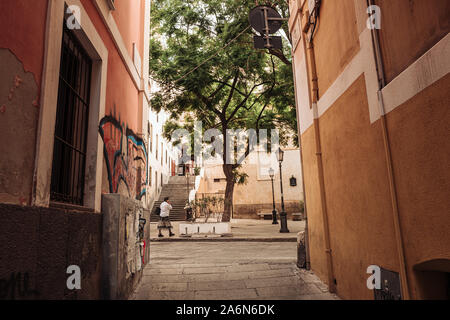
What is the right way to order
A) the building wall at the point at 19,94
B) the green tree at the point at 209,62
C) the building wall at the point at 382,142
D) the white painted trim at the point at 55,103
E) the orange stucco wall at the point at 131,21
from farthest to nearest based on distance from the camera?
the green tree at the point at 209,62
the orange stucco wall at the point at 131,21
the white painted trim at the point at 55,103
the building wall at the point at 382,142
the building wall at the point at 19,94

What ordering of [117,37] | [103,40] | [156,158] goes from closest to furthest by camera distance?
[103,40], [117,37], [156,158]

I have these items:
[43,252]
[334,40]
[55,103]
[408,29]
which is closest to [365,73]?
[408,29]

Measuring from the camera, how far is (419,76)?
2.55 meters

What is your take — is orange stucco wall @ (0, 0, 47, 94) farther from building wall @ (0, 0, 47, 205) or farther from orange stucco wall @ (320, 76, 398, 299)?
orange stucco wall @ (320, 76, 398, 299)

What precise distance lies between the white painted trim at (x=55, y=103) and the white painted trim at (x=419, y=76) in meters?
3.24

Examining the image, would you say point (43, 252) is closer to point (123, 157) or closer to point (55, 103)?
point (55, 103)

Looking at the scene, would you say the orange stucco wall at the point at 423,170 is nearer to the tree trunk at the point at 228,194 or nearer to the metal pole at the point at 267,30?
the metal pole at the point at 267,30

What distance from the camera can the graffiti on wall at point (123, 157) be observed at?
14.9 feet

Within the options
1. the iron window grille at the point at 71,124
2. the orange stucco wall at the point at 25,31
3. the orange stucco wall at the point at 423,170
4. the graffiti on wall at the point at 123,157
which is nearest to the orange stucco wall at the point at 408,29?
the orange stucco wall at the point at 423,170

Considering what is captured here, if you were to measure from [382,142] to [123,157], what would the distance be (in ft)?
13.6

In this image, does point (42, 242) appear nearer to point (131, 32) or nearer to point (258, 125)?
point (131, 32)

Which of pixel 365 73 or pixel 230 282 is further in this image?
pixel 230 282

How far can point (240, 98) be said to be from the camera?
1767 cm

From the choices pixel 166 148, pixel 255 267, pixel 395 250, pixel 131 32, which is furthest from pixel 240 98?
pixel 166 148
